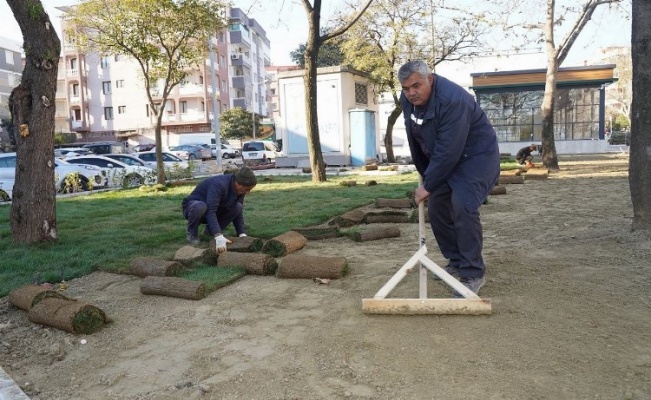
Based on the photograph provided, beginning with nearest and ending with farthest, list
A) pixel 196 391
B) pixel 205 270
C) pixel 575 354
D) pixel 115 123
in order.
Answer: pixel 196 391, pixel 575 354, pixel 205 270, pixel 115 123

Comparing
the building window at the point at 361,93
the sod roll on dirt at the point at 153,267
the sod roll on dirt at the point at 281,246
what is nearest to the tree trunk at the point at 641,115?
the sod roll on dirt at the point at 281,246

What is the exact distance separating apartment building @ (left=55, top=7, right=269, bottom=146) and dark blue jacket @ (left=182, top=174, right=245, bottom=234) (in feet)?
166

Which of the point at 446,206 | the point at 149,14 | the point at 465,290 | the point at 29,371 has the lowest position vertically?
the point at 29,371

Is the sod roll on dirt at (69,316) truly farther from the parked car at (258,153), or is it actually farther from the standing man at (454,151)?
the parked car at (258,153)

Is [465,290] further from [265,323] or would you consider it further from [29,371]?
[29,371]

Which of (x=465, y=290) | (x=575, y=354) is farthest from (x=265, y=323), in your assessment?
(x=575, y=354)

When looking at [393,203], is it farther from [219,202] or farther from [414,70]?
[414,70]

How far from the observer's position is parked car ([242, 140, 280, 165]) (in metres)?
32.0

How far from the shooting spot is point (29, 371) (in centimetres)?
351

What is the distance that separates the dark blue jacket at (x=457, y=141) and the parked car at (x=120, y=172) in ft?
48.5

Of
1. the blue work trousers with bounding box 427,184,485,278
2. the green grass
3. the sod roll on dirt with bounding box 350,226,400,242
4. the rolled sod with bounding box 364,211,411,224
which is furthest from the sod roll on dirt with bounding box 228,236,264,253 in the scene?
the rolled sod with bounding box 364,211,411,224

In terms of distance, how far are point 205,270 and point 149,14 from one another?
13092mm

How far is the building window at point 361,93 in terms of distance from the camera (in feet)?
86.0

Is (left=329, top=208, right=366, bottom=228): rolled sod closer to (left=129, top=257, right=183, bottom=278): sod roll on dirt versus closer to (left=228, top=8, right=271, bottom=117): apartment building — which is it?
(left=129, top=257, right=183, bottom=278): sod roll on dirt
